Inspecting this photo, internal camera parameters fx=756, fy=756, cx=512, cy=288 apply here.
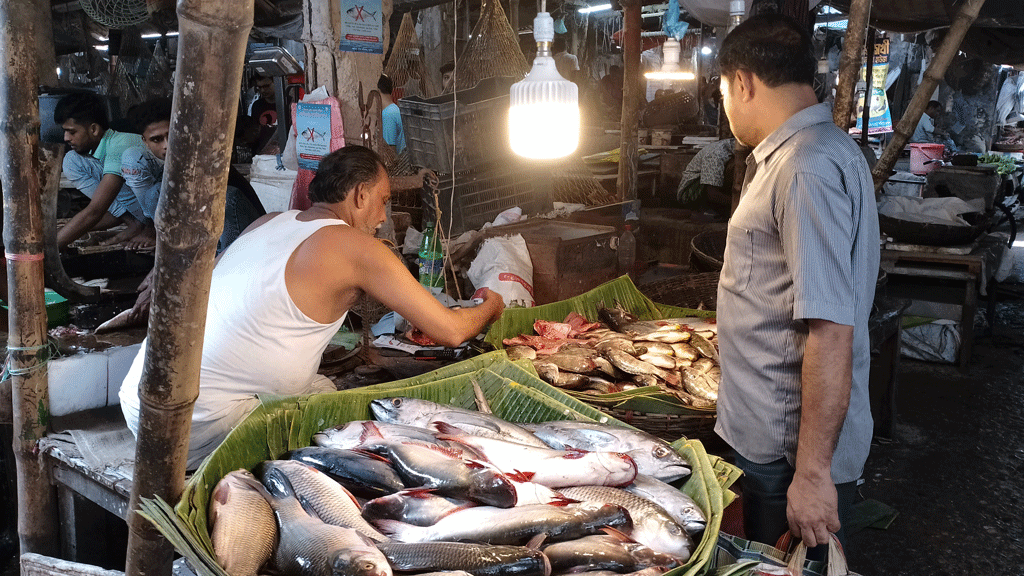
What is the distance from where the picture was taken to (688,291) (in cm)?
499

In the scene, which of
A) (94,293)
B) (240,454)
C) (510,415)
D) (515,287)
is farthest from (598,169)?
(240,454)

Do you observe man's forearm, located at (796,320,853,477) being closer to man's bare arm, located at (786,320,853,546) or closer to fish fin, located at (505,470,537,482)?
man's bare arm, located at (786,320,853,546)

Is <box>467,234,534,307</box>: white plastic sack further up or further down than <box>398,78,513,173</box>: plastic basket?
further down

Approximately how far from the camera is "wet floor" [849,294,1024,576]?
13.7 ft

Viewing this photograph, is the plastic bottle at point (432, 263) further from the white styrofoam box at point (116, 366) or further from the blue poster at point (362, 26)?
the white styrofoam box at point (116, 366)

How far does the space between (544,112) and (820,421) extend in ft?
5.58

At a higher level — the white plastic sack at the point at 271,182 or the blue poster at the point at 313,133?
the blue poster at the point at 313,133

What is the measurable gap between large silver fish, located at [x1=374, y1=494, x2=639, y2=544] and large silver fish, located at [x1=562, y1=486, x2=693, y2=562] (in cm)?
5

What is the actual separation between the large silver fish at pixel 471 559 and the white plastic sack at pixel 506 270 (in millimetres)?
2765

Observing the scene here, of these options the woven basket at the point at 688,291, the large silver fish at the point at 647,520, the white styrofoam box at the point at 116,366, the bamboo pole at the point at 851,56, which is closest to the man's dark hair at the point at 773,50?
the large silver fish at the point at 647,520

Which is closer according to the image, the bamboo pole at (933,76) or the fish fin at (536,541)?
the fish fin at (536,541)

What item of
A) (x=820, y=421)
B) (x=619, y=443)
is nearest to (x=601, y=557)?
(x=619, y=443)

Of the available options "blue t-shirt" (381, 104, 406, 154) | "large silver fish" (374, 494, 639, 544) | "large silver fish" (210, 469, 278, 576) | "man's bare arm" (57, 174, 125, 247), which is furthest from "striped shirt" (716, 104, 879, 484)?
"blue t-shirt" (381, 104, 406, 154)

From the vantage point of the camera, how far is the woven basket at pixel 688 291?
492 cm
